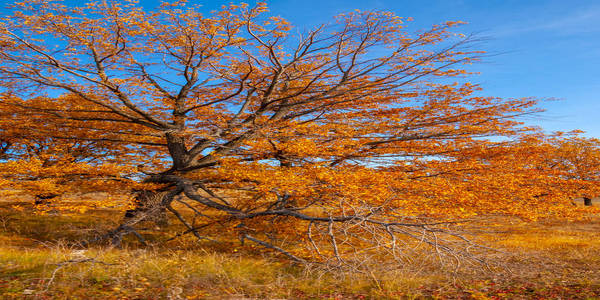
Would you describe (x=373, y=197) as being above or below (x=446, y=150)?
below

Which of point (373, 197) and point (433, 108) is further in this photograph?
point (433, 108)

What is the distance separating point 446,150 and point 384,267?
775cm

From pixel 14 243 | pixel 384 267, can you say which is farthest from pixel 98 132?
pixel 384 267

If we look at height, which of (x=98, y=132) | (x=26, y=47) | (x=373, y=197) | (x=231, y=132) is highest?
(x=26, y=47)

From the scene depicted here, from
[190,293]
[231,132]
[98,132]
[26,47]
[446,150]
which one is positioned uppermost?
[26,47]

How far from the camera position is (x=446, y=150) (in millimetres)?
14469

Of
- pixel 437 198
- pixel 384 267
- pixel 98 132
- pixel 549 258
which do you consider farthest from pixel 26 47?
pixel 549 258

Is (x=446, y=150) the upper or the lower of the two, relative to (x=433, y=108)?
lower

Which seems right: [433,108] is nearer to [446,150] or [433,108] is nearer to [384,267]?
[446,150]

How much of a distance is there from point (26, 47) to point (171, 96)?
470 centimetres

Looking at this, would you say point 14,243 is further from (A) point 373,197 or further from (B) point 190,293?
(A) point 373,197

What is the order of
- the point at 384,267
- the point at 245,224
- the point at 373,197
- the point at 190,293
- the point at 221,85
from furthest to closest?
the point at 221,85, the point at 245,224, the point at 373,197, the point at 384,267, the point at 190,293

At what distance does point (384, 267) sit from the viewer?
846 cm

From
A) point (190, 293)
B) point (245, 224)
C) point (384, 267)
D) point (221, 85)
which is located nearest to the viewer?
point (190, 293)
